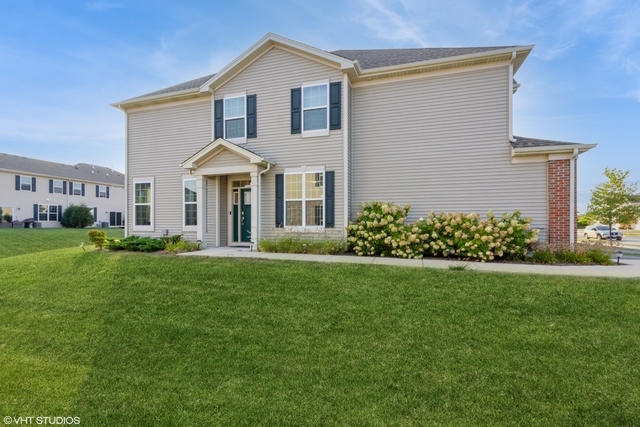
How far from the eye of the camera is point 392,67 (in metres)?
9.06

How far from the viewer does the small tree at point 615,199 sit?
19.0m

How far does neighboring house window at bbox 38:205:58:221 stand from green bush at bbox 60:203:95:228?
0.86m

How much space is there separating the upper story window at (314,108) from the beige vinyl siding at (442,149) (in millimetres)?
1064

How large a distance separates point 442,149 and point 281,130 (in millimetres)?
5071

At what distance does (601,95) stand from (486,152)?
8.05 metres

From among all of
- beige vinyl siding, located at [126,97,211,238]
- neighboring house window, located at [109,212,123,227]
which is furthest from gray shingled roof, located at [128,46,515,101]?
neighboring house window, located at [109,212,123,227]

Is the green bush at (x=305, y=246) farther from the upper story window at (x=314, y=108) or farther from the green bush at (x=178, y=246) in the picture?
the upper story window at (x=314, y=108)

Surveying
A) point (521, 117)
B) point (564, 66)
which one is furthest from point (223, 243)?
point (564, 66)

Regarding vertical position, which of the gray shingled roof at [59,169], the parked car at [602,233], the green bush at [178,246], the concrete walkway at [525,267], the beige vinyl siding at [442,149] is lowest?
the parked car at [602,233]

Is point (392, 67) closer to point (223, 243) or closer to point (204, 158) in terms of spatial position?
point (204, 158)

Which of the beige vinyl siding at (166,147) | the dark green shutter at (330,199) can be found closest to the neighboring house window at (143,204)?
the beige vinyl siding at (166,147)

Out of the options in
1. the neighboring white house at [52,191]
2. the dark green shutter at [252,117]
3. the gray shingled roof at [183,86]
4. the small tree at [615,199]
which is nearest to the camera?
the dark green shutter at [252,117]

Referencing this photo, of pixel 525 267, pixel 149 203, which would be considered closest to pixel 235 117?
pixel 149 203

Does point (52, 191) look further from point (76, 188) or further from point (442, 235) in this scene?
point (442, 235)
